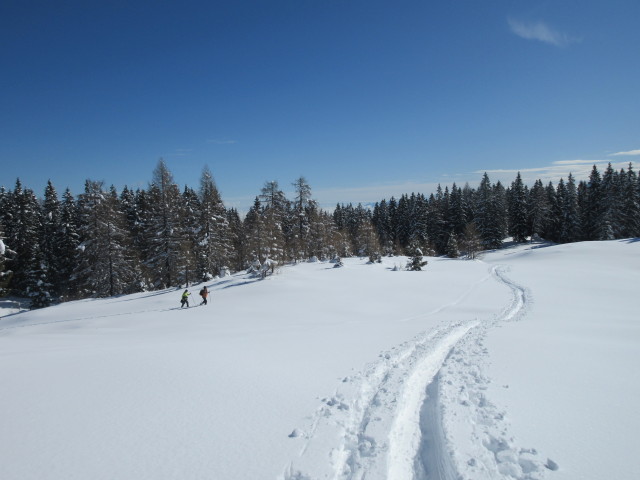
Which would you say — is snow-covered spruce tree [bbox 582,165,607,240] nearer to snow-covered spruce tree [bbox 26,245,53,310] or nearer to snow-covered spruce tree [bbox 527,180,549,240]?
snow-covered spruce tree [bbox 527,180,549,240]

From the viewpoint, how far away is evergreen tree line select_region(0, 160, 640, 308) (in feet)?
106

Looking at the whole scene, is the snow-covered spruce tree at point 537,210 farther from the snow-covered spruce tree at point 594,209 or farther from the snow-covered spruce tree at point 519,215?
the snow-covered spruce tree at point 594,209

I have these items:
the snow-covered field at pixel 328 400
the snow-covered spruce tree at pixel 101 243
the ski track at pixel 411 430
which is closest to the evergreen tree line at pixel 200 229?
the snow-covered spruce tree at pixel 101 243

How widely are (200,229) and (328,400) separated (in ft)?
102

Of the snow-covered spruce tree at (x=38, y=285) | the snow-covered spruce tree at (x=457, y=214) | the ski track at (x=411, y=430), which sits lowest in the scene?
the ski track at (x=411, y=430)

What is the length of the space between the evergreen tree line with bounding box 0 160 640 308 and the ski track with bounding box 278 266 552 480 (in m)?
20.4

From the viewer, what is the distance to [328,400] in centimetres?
695

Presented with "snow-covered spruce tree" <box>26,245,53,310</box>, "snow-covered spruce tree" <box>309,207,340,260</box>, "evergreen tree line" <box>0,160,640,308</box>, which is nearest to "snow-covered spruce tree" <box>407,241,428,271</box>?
"evergreen tree line" <box>0,160,640,308</box>

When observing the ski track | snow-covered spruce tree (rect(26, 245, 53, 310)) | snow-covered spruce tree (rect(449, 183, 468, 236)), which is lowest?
the ski track

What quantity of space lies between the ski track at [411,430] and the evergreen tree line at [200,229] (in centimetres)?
2044

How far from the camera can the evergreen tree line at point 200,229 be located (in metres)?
32.4

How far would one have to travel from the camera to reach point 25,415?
567 cm

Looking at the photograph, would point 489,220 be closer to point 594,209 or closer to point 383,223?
point 594,209

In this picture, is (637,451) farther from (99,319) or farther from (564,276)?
(564,276)
